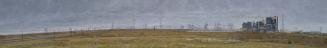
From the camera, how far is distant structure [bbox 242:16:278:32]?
17825 cm

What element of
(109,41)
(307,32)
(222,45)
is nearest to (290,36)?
(307,32)

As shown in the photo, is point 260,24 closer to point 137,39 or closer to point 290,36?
point 290,36

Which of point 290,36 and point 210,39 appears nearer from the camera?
point 210,39

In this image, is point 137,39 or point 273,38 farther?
point 273,38

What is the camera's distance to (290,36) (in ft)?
558

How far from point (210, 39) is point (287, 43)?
1782cm

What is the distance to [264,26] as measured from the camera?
591 ft

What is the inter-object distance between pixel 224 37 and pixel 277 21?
27.4 m

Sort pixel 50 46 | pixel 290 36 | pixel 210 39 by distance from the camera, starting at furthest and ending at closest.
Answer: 1. pixel 290 36
2. pixel 210 39
3. pixel 50 46

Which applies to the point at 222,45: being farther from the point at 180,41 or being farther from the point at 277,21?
the point at 277,21

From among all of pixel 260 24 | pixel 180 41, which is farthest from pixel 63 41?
pixel 260 24

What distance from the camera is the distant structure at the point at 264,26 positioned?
178 m

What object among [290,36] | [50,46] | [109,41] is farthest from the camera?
[290,36]

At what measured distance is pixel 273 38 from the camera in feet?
526
